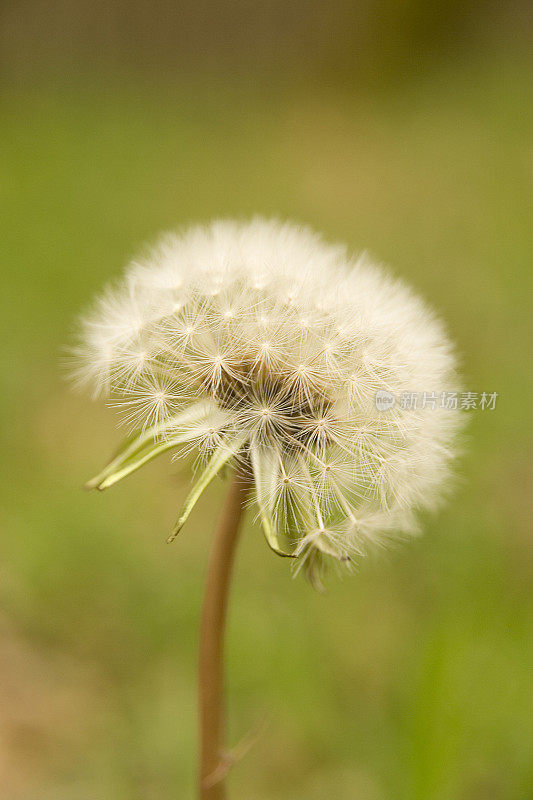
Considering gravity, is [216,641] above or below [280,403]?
below

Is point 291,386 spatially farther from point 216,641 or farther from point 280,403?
point 216,641

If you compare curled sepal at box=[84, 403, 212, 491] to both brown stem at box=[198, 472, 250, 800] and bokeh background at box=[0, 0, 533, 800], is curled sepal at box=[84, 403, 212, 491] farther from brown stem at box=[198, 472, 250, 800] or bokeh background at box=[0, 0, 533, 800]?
bokeh background at box=[0, 0, 533, 800]

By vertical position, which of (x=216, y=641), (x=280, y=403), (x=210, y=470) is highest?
(x=280, y=403)

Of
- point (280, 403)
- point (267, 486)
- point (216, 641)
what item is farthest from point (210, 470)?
point (216, 641)

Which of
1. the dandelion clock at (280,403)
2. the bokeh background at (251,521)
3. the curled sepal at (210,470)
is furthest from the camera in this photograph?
the bokeh background at (251,521)

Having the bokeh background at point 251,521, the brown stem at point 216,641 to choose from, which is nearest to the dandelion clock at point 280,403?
the brown stem at point 216,641

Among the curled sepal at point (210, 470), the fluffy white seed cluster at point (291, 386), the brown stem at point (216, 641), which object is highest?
the fluffy white seed cluster at point (291, 386)

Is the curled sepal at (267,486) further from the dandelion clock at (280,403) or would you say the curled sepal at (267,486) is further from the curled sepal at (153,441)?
the curled sepal at (153,441)

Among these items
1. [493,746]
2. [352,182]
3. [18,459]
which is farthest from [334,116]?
[493,746]
